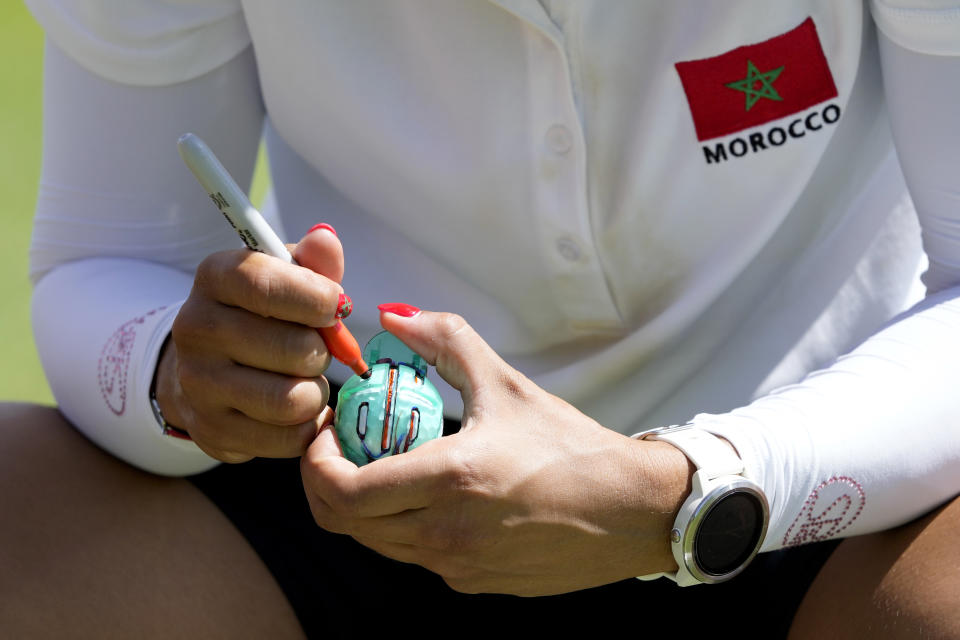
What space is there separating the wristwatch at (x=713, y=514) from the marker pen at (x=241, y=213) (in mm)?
276

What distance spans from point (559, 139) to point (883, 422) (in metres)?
0.40

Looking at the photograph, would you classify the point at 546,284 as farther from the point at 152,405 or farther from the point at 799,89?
the point at 152,405

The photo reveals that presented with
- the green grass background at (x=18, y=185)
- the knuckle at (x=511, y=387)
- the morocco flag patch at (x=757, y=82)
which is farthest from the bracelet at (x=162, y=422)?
the green grass background at (x=18, y=185)

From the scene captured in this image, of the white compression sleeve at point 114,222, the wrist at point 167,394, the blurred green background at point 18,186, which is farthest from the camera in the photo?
the blurred green background at point 18,186

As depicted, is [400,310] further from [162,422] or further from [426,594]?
[426,594]

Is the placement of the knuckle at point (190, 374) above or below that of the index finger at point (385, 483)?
above

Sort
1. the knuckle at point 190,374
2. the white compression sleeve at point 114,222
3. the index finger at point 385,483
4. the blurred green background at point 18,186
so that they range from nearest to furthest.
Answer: the index finger at point 385,483
the knuckle at point 190,374
the white compression sleeve at point 114,222
the blurred green background at point 18,186

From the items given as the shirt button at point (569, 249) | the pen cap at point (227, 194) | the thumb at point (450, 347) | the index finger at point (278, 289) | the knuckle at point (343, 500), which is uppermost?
the pen cap at point (227, 194)

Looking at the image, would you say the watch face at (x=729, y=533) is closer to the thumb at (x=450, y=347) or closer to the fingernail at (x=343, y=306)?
the thumb at (x=450, y=347)

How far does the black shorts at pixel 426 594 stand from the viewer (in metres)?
1.01

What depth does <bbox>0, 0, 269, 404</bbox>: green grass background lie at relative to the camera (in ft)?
6.64

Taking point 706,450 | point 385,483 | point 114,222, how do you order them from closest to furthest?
point 385,483
point 706,450
point 114,222

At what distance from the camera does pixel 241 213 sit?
0.73 metres

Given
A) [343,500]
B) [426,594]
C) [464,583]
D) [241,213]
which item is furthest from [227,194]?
[426,594]
